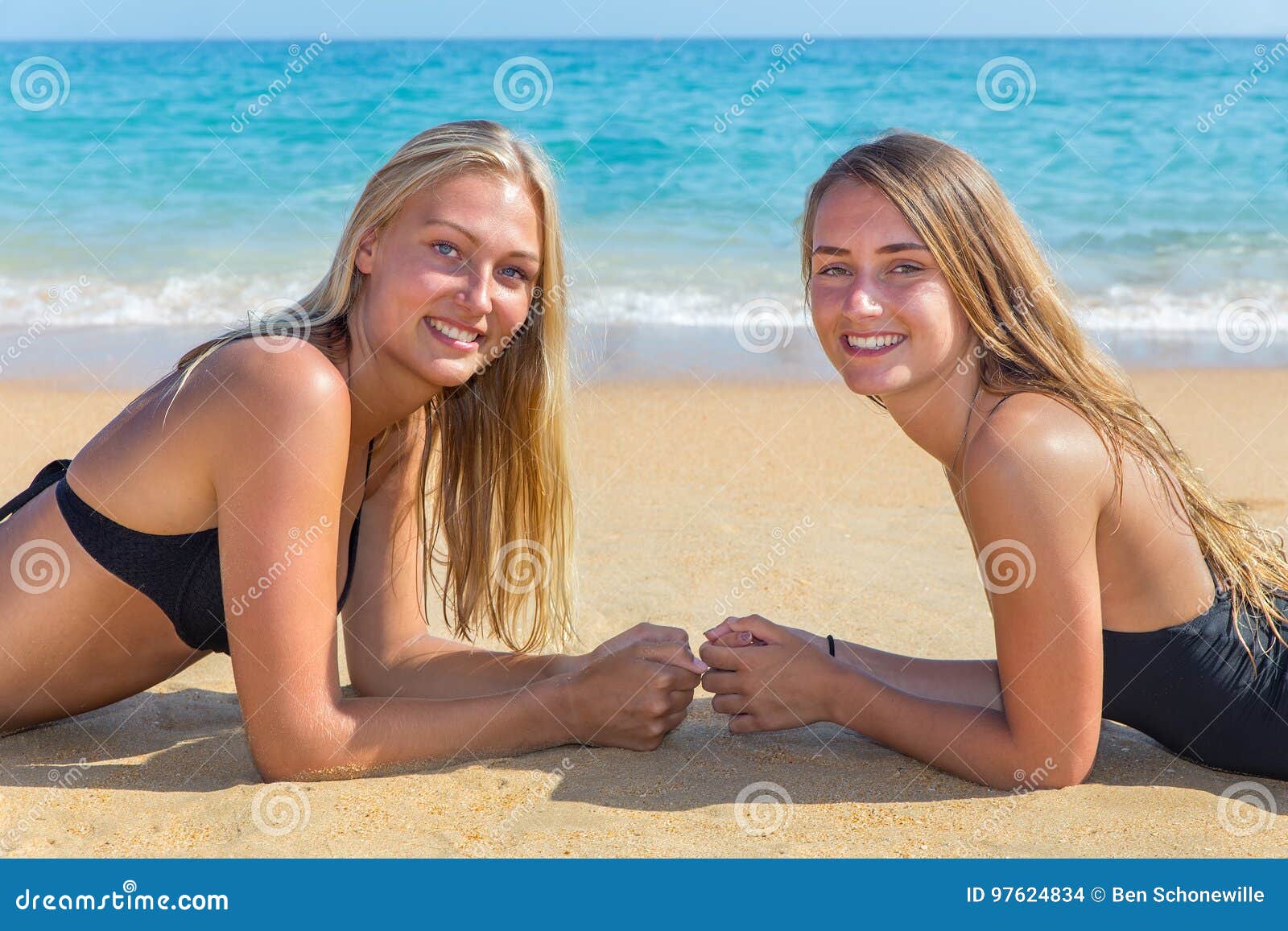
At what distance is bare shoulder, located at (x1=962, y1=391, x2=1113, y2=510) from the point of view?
2471mm

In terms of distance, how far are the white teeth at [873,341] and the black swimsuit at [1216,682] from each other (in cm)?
85

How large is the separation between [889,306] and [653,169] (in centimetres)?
1181

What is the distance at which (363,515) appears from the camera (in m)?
3.38

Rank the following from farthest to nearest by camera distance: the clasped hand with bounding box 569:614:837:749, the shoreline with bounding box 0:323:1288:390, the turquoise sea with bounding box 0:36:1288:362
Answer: the turquoise sea with bounding box 0:36:1288:362, the shoreline with bounding box 0:323:1288:390, the clasped hand with bounding box 569:614:837:749

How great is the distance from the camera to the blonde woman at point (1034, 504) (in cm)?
249

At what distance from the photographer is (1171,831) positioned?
259 cm

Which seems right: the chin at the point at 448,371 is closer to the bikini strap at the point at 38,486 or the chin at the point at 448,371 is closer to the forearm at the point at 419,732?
the forearm at the point at 419,732

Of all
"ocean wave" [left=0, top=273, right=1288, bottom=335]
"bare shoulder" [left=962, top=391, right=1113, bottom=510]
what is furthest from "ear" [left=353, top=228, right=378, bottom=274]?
"ocean wave" [left=0, top=273, right=1288, bottom=335]

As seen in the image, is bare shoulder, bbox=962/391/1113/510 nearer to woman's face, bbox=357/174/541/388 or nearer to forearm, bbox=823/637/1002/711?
forearm, bbox=823/637/1002/711

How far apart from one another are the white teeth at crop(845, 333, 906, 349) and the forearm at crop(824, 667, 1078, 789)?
828 mm

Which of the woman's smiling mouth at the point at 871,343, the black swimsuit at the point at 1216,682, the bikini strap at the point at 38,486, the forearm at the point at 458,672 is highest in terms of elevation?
the woman's smiling mouth at the point at 871,343

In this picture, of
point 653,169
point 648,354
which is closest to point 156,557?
point 648,354

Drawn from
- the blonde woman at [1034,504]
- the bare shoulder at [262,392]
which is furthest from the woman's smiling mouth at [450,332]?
the blonde woman at [1034,504]

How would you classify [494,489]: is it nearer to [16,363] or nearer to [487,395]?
[487,395]
